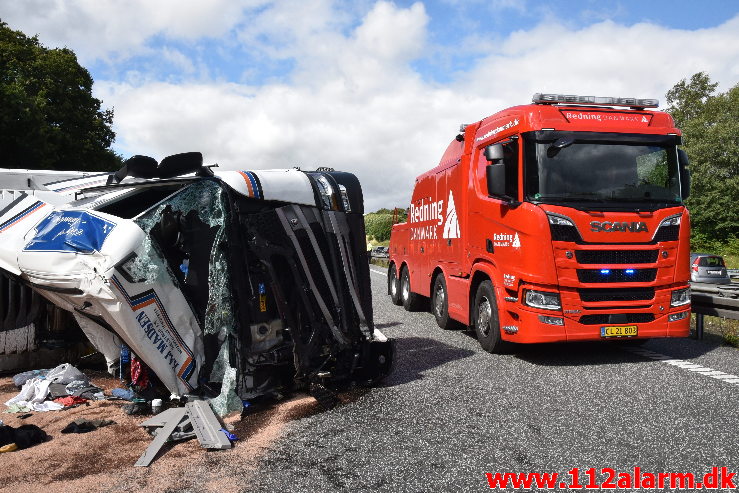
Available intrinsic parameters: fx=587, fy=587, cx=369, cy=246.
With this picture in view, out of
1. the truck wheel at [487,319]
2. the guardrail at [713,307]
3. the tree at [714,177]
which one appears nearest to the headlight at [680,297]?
the guardrail at [713,307]

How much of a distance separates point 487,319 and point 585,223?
181 centimetres

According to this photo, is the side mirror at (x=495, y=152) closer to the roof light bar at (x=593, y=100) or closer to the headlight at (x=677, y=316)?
the roof light bar at (x=593, y=100)

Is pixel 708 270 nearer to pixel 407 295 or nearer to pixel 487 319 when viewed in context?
pixel 407 295

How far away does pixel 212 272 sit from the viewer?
16.6 ft

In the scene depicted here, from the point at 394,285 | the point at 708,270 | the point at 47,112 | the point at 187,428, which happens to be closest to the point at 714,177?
the point at 708,270

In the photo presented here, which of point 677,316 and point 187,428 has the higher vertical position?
point 677,316

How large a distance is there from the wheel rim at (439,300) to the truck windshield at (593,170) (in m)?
3.15

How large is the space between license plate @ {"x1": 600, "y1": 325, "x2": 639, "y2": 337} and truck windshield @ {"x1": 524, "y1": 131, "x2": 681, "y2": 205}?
1.43 metres

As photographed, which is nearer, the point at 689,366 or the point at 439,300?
the point at 689,366

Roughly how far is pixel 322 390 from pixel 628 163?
4384 mm

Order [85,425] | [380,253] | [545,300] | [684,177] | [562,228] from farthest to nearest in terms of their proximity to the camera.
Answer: [380,253] < [684,177] < [545,300] < [562,228] < [85,425]

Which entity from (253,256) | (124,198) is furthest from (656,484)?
(124,198)

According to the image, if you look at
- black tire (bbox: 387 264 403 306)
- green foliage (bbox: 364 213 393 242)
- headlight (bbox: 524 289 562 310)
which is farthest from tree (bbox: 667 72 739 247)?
headlight (bbox: 524 289 562 310)

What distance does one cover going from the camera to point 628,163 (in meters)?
6.84
